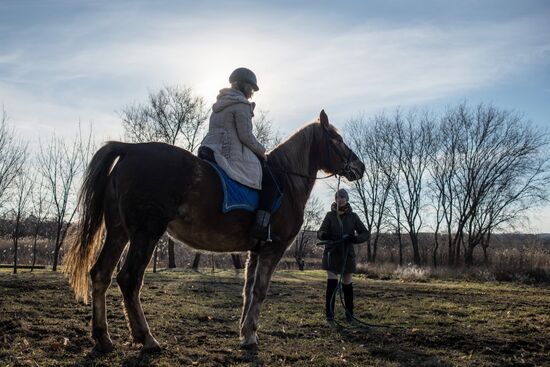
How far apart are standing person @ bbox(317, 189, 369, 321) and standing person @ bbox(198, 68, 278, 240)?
139 inches

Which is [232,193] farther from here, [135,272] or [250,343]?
[250,343]

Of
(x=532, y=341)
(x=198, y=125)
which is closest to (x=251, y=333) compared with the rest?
(x=532, y=341)

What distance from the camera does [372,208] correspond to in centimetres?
5050

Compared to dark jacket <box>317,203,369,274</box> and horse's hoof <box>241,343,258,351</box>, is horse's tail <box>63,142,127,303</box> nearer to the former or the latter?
horse's hoof <box>241,343,258,351</box>

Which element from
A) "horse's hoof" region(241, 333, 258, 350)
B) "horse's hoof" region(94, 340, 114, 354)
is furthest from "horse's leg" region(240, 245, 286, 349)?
"horse's hoof" region(94, 340, 114, 354)

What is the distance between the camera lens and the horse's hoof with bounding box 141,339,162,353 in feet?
16.8

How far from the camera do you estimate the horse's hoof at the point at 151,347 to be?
513 cm

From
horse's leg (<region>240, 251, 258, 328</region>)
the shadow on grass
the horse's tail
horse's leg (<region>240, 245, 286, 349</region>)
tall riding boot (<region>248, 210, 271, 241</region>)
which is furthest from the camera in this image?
horse's leg (<region>240, 251, 258, 328</region>)

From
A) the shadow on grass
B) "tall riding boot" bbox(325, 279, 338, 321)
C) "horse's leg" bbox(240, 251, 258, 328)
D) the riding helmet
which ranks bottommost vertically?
the shadow on grass

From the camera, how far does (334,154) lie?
7270 mm

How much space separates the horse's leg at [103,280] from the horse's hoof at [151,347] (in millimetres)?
356

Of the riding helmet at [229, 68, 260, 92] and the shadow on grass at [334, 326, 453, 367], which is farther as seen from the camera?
the riding helmet at [229, 68, 260, 92]

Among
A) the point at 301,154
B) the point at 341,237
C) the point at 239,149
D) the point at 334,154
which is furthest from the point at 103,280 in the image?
the point at 341,237

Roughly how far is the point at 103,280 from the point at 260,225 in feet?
6.20
